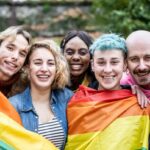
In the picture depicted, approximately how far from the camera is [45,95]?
11.5ft

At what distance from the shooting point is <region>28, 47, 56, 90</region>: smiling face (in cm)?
344

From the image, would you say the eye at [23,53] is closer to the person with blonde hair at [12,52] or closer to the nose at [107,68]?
the person with blonde hair at [12,52]

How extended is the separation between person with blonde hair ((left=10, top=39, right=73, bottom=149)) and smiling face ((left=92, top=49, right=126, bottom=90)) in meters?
0.31

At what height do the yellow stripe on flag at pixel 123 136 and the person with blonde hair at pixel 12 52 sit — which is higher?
the person with blonde hair at pixel 12 52

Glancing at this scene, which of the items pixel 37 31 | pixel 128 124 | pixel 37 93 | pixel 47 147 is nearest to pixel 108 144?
pixel 128 124

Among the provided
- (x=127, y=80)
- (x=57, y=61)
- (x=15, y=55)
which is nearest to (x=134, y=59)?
(x=127, y=80)

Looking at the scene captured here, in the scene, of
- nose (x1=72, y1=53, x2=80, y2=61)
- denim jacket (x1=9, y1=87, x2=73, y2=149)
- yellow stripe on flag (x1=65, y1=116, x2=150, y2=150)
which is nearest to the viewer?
yellow stripe on flag (x1=65, y1=116, x2=150, y2=150)

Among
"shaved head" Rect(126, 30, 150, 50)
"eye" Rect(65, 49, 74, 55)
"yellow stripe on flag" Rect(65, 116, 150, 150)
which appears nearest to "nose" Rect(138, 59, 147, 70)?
"shaved head" Rect(126, 30, 150, 50)

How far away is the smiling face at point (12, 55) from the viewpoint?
3.58 meters

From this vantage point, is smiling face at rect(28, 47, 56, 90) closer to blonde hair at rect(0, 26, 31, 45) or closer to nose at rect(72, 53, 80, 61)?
blonde hair at rect(0, 26, 31, 45)

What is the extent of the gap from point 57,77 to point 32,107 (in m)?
0.31

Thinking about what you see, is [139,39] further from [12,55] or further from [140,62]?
[12,55]

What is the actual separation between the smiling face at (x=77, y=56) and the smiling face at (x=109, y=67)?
1.96 feet

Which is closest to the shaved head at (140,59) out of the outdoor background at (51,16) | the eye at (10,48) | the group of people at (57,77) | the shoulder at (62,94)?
the group of people at (57,77)
